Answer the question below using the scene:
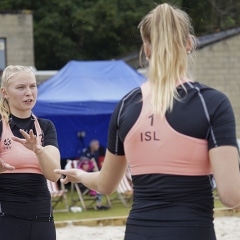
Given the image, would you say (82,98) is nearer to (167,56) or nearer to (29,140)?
(29,140)

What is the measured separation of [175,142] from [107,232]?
8326 mm

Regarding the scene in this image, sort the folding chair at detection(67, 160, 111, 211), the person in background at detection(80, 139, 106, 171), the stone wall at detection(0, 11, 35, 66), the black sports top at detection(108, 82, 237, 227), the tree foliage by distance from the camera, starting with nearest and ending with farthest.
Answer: the black sports top at detection(108, 82, 237, 227) < the folding chair at detection(67, 160, 111, 211) < the person in background at detection(80, 139, 106, 171) < the stone wall at detection(0, 11, 35, 66) < the tree foliage

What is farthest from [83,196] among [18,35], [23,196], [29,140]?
[29,140]

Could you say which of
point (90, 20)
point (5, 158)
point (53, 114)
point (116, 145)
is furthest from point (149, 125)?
point (90, 20)

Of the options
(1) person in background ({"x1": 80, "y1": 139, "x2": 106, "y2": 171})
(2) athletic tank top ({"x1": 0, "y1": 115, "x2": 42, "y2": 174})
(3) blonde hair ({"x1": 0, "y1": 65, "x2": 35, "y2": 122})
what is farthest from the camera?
(1) person in background ({"x1": 80, "y1": 139, "x2": 106, "y2": 171})

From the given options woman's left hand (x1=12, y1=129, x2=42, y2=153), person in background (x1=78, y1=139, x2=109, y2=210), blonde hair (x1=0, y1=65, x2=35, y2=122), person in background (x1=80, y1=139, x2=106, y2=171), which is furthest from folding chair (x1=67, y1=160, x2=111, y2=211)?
woman's left hand (x1=12, y1=129, x2=42, y2=153)

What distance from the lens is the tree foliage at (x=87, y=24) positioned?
3089cm

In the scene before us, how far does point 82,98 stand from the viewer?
1503 centimetres

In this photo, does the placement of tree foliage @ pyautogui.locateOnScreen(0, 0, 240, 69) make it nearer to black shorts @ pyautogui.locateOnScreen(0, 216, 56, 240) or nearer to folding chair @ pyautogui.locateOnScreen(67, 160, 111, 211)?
folding chair @ pyautogui.locateOnScreen(67, 160, 111, 211)

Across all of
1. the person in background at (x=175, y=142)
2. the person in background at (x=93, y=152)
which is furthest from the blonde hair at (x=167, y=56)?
the person in background at (x=93, y=152)

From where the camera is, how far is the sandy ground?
10352mm

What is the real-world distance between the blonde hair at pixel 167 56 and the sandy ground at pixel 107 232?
7.62 metres

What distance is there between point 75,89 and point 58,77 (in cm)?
76

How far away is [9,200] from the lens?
168 inches
